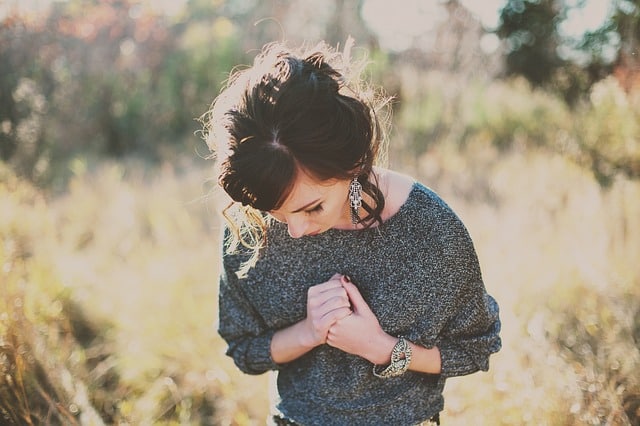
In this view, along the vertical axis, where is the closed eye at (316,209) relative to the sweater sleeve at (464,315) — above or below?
above

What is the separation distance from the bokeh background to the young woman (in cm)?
58

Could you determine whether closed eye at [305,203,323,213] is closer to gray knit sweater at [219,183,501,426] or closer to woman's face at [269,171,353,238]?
woman's face at [269,171,353,238]

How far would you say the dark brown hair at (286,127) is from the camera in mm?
1445

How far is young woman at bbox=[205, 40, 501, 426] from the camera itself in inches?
57.8

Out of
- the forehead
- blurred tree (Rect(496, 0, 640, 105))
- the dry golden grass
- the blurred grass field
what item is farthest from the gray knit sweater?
blurred tree (Rect(496, 0, 640, 105))

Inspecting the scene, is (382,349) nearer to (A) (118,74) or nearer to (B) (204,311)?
(B) (204,311)

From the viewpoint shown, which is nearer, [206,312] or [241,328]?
[241,328]

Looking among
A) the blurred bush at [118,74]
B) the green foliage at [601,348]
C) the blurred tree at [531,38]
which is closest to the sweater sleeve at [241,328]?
the green foliage at [601,348]

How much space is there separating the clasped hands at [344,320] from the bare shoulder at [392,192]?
9.2 inches

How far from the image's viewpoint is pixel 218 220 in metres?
5.62

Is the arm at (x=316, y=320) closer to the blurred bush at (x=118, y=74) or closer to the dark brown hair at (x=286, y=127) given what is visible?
the dark brown hair at (x=286, y=127)

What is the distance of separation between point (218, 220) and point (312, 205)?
4.18m

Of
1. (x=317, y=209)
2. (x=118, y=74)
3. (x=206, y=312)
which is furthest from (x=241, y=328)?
(x=118, y=74)

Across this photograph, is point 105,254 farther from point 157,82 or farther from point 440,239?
point 157,82
